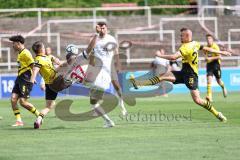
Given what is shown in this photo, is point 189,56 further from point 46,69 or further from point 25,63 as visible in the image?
point 25,63

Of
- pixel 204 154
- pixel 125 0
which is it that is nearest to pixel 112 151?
pixel 204 154

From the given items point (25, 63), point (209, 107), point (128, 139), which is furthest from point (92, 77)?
point (128, 139)

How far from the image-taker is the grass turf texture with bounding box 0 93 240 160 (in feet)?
42.5

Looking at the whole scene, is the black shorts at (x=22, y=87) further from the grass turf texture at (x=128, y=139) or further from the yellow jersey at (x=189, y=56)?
the yellow jersey at (x=189, y=56)

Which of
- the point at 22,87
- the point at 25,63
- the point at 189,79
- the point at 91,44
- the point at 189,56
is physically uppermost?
the point at 91,44

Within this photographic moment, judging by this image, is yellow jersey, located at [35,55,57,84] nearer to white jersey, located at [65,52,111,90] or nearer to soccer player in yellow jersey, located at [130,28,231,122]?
white jersey, located at [65,52,111,90]

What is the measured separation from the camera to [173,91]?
35.9 metres

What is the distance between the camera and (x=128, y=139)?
15.0 m

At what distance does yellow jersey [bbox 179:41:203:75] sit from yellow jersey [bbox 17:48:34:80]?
353 centimetres

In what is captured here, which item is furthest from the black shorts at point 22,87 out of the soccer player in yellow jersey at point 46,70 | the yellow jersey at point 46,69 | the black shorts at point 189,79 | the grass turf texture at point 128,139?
the black shorts at point 189,79

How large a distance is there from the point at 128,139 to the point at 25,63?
15.4ft

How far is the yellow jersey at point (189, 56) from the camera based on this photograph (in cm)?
1866

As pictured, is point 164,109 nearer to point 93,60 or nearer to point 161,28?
point 93,60

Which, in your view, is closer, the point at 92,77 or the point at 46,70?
the point at 92,77
